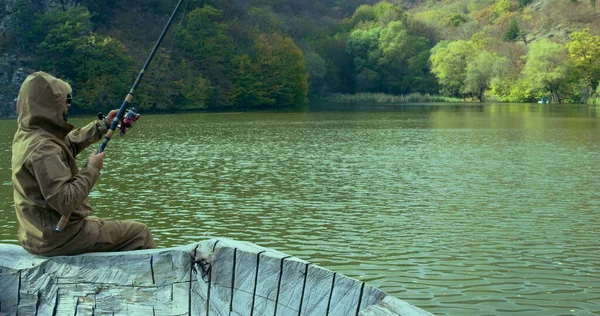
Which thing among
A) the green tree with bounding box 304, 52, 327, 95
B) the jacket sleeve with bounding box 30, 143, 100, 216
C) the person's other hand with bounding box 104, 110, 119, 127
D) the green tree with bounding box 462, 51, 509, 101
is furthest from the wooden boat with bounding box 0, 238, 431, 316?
A: the green tree with bounding box 462, 51, 509, 101

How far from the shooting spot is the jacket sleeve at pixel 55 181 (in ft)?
12.8

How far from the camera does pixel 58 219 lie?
4102mm

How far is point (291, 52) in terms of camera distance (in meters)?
66.7

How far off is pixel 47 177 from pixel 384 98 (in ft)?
261

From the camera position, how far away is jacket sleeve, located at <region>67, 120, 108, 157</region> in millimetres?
4797

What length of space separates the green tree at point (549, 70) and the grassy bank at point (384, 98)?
10963 mm

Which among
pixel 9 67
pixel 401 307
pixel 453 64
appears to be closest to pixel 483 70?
pixel 453 64

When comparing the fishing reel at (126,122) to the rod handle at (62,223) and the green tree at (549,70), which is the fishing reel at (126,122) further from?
the green tree at (549,70)

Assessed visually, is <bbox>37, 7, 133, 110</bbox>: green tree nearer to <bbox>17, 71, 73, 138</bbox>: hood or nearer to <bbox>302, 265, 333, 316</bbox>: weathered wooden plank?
<bbox>17, 71, 73, 138</bbox>: hood

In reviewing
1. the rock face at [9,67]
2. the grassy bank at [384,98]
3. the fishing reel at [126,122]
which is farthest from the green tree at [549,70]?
the fishing reel at [126,122]

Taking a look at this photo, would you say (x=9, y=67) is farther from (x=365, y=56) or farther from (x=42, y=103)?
(x=365, y=56)

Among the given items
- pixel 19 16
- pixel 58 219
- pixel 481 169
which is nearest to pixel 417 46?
pixel 19 16

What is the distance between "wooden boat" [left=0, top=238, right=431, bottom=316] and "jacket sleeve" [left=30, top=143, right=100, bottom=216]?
30 cm

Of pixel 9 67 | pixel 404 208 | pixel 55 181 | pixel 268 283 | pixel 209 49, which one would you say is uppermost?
pixel 209 49
